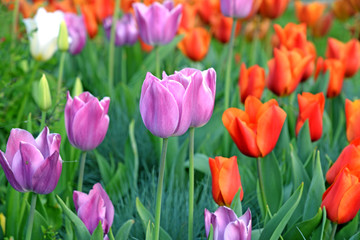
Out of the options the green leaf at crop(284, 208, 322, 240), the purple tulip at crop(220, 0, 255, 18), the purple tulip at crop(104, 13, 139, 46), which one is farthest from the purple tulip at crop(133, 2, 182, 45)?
the green leaf at crop(284, 208, 322, 240)

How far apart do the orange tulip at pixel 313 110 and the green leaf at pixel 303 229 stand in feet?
1.11

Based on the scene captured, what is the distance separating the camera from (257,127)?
1.17m

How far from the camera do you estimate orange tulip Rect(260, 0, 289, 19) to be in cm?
241

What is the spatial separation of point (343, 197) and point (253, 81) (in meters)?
0.65

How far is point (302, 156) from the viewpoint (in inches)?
61.0

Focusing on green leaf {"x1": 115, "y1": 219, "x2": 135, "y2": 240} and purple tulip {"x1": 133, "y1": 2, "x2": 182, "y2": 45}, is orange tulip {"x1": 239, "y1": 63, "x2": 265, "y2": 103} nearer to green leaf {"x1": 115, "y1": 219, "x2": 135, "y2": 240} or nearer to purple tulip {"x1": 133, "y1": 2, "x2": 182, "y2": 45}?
purple tulip {"x1": 133, "y1": 2, "x2": 182, "y2": 45}

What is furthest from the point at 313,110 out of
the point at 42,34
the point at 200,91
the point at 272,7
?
the point at 272,7

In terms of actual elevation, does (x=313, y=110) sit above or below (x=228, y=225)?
above

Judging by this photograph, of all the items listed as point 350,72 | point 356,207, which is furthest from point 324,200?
point 350,72

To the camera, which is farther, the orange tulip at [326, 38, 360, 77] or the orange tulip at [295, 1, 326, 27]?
the orange tulip at [295, 1, 326, 27]

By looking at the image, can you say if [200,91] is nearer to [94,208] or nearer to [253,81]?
[94,208]

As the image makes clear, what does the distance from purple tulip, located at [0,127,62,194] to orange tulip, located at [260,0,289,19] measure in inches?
65.0

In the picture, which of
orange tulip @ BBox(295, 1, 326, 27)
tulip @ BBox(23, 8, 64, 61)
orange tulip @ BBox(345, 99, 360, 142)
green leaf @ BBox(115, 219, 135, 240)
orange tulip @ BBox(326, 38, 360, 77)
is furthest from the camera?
orange tulip @ BBox(295, 1, 326, 27)

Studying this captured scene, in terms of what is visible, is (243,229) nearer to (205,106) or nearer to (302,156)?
(205,106)
